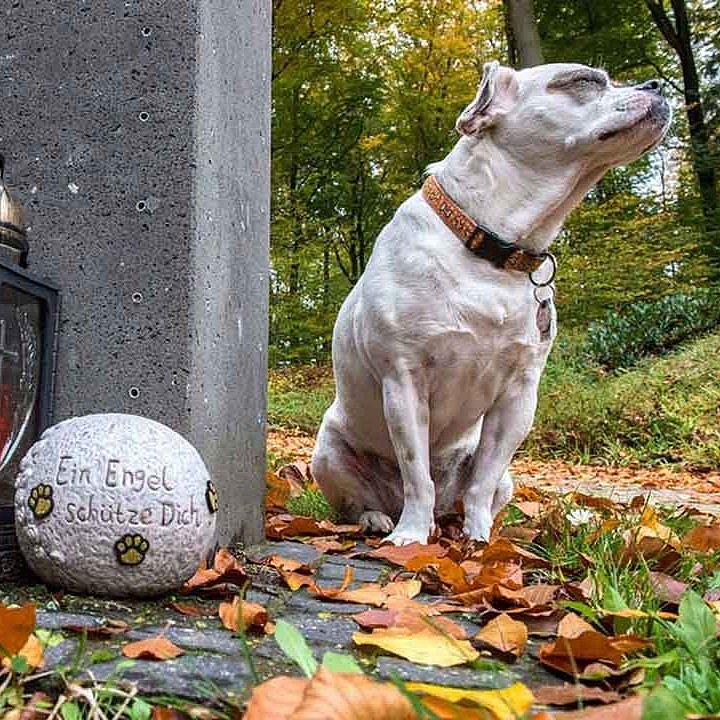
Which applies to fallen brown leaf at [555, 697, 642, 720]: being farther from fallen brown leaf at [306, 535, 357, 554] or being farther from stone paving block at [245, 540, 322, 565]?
fallen brown leaf at [306, 535, 357, 554]

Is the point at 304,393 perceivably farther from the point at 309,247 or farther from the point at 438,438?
the point at 438,438

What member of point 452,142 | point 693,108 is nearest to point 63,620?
point 693,108

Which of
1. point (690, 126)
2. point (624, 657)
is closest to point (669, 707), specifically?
point (624, 657)

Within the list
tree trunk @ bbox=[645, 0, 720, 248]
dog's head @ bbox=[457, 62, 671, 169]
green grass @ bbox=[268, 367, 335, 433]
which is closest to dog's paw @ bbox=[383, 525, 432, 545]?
dog's head @ bbox=[457, 62, 671, 169]

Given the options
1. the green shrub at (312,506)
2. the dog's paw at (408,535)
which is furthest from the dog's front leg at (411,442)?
the green shrub at (312,506)

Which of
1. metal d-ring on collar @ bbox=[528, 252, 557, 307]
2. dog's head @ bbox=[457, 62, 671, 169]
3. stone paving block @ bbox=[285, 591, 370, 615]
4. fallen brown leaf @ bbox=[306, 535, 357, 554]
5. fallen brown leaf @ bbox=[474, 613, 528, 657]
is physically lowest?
fallen brown leaf @ bbox=[306, 535, 357, 554]

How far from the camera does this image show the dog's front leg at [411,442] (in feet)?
9.14

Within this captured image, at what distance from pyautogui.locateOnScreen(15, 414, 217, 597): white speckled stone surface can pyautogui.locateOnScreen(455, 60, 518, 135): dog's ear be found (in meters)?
1.54

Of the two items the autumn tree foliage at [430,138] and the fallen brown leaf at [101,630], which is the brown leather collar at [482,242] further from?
the autumn tree foliage at [430,138]

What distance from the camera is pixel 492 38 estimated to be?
19.5m

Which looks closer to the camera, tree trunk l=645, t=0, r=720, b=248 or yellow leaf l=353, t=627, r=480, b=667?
yellow leaf l=353, t=627, r=480, b=667

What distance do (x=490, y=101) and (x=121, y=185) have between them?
1234mm

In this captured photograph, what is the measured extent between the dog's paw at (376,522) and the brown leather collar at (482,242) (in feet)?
3.12

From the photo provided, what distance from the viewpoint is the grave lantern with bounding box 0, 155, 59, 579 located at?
6.51 ft
